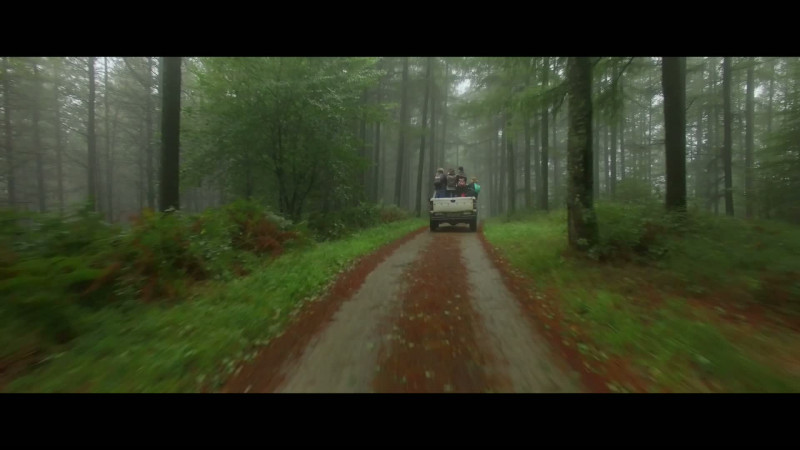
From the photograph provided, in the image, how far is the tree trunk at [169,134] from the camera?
27.1ft

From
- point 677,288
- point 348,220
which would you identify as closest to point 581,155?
point 677,288

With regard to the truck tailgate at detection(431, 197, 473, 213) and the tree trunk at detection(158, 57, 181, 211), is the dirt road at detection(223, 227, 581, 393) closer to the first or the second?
the tree trunk at detection(158, 57, 181, 211)

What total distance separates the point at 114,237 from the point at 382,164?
28061 mm

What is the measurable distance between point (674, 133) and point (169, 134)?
13.1 m

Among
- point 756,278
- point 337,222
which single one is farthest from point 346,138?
point 756,278

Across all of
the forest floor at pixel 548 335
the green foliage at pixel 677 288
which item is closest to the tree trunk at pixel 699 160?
the green foliage at pixel 677 288

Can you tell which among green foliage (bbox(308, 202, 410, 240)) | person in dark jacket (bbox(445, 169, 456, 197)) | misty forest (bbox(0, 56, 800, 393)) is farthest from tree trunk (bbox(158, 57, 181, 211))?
person in dark jacket (bbox(445, 169, 456, 197))

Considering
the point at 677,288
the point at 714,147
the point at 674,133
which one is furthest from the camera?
the point at 714,147

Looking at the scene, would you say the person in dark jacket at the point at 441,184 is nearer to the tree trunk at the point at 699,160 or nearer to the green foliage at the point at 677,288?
Answer: the green foliage at the point at 677,288

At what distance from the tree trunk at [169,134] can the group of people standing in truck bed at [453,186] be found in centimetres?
1082

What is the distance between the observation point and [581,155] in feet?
23.3

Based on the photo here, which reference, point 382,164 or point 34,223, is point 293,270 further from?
point 382,164

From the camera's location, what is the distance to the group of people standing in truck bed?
1596 centimetres

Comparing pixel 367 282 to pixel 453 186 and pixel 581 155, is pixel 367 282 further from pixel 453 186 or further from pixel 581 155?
pixel 453 186
